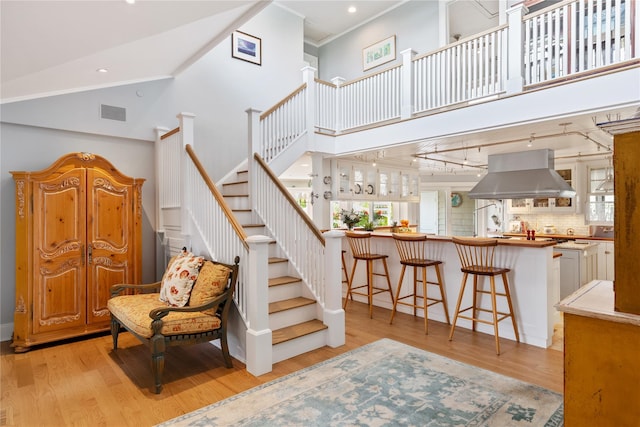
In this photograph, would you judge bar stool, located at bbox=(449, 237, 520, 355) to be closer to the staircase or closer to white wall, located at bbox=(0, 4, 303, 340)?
the staircase

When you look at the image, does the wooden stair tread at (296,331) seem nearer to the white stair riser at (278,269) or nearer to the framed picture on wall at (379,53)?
the white stair riser at (278,269)

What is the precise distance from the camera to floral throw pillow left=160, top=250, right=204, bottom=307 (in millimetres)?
3232

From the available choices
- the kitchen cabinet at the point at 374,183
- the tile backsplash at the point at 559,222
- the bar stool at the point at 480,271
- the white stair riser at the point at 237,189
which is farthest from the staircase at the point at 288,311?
the tile backsplash at the point at 559,222

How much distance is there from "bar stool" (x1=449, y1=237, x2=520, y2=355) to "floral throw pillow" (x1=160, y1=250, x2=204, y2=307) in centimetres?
263

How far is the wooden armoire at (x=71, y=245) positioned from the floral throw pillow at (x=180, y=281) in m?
0.97

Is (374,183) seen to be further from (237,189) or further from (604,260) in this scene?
(604,260)

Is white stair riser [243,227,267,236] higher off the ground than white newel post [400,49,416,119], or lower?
lower

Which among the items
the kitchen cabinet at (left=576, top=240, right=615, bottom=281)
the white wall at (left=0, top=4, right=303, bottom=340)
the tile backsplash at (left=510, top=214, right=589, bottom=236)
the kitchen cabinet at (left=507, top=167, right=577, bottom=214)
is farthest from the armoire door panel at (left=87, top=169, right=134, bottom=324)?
the tile backsplash at (left=510, top=214, right=589, bottom=236)

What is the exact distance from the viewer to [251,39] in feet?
20.6

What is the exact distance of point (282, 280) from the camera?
3857 mm

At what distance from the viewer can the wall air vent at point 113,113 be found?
4.31 meters

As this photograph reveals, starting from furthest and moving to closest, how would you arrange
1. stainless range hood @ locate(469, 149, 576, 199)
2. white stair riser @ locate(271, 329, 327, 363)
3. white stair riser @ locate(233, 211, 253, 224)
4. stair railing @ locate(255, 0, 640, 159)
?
stainless range hood @ locate(469, 149, 576, 199), white stair riser @ locate(233, 211, 253, 224), stair railing @ locate(255, 0, 640, 159), white stair riser @ locate(271, 329, 327, 363)

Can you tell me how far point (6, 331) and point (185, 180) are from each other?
8.06 ft

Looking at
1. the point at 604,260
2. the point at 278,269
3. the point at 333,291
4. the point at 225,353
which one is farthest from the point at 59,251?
the point at 604,260
